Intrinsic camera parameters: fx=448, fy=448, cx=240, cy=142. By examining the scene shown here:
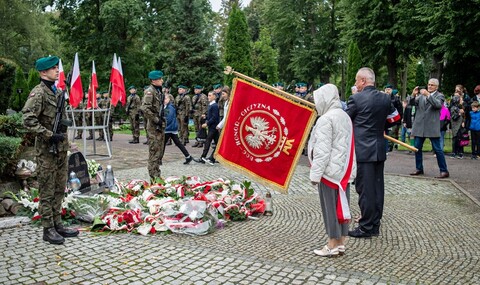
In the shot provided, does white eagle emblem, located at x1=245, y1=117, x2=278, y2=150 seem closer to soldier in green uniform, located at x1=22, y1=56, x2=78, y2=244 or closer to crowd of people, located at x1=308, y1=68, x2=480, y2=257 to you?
crowd of people, located at x1=308, y1=68, x2=480, y2=257

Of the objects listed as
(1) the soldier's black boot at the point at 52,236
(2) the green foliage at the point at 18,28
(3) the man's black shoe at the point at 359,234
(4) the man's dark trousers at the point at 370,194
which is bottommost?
(1) the soldier's black boot at the point at 52,236

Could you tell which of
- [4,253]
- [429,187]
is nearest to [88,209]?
[4,253]

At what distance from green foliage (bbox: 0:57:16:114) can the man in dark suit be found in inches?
348

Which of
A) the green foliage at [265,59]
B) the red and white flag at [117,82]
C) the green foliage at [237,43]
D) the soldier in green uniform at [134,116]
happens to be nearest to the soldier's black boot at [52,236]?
the red and white flag at [117,82]

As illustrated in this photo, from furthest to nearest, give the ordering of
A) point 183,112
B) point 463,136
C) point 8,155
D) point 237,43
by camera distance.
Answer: point 237,43
point 183,112
point 463,136
point 8,155

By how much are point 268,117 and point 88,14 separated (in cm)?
3503

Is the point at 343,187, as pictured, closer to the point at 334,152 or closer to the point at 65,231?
the point at 334,152

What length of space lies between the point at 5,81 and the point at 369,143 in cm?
923


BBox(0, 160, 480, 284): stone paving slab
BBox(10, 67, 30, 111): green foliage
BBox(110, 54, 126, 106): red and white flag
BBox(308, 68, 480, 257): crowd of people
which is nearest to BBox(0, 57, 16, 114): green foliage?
BBox(110, 54, 126, 106): red and white flag

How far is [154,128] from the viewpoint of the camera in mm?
8852

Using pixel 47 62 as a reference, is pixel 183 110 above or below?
below

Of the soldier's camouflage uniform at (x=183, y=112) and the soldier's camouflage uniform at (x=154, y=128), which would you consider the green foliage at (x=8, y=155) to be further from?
the soldier's camouflage uniform at (x=183, y=112)

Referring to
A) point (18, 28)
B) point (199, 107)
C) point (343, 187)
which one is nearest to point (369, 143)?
point (343, 187)

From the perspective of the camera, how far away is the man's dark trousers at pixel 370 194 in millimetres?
5797
